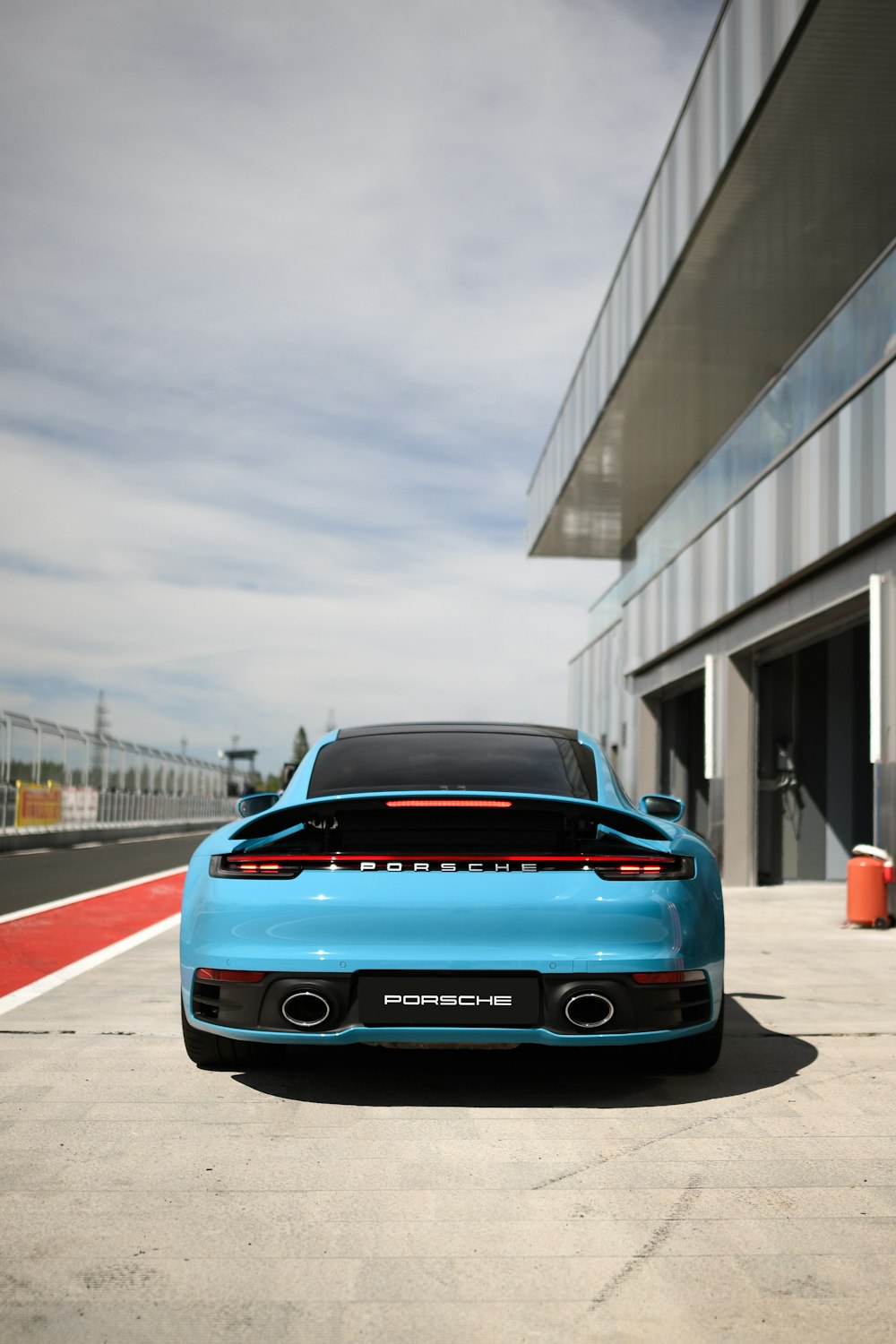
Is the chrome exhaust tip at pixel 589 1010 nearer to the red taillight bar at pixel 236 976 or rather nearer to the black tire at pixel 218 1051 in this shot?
the red taillight bar at pixel 236 976

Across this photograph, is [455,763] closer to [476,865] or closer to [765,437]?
[476,865]

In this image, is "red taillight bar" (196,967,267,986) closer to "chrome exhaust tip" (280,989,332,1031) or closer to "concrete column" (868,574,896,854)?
"chrome exhaust tip" (280,989,332,1031)

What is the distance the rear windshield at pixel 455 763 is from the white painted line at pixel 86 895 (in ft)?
19.1

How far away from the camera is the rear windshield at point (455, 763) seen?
17.9ft

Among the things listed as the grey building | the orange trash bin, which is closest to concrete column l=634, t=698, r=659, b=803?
the grey building

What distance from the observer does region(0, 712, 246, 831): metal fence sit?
2562cm

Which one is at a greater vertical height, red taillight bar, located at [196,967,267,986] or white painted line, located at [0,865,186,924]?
red taillight bar, located at [196,967,267,986]

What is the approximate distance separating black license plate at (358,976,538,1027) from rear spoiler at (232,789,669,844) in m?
0.59

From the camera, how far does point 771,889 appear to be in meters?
17.7

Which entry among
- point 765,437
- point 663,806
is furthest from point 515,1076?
point 765,437

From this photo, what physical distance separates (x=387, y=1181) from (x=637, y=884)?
1.30m

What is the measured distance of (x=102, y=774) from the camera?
32.3 m

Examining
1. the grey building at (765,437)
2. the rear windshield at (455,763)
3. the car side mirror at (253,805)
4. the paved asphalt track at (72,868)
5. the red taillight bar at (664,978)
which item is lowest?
the paved asphalt track at (72,868)

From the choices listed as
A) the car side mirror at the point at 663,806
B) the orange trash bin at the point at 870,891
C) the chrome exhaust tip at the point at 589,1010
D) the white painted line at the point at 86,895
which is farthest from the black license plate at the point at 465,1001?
the orange trash bin at the point at 870,891
